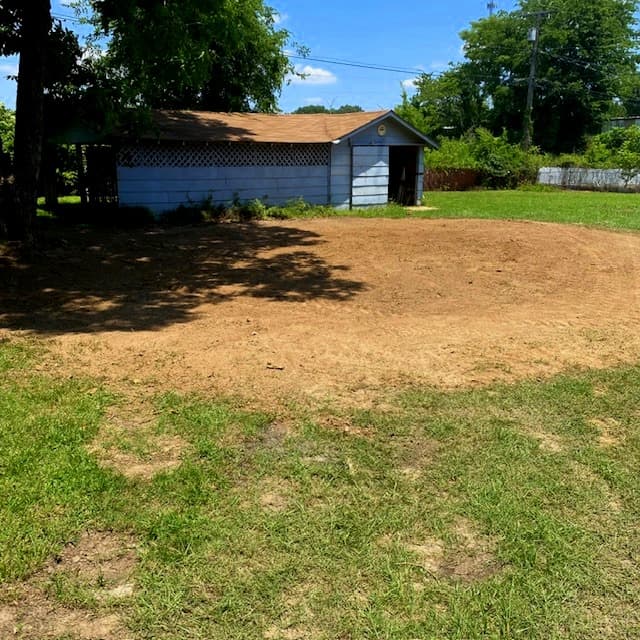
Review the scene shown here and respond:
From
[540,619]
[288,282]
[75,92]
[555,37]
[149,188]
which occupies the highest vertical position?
[555,37]

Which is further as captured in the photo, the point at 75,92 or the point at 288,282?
the point at 75,92

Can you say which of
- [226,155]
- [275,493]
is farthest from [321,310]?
[226,155]

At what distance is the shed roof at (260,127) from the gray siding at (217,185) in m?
0.86

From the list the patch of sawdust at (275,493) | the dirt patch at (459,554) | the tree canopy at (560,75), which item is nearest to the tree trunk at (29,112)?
the patch of sawdust at (275,493)

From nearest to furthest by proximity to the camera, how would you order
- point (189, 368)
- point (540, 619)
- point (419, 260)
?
1. point (540, 619)
2. point (189, 368)
3. point (419, 260)

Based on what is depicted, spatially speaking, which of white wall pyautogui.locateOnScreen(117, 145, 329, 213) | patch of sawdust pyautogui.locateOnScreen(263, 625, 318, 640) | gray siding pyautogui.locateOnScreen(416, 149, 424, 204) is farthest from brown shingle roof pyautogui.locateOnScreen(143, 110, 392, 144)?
patch of sawdust pyautogui.locateOnScreen(263, 625, 318, 640)

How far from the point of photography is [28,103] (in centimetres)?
1014

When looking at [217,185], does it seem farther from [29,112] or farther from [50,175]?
[29,112]

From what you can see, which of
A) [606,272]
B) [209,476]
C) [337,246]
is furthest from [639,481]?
[337,246]

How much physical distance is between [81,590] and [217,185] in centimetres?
1571

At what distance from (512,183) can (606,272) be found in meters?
26.0

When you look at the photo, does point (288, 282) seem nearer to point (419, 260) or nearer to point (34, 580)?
point (419, 260)

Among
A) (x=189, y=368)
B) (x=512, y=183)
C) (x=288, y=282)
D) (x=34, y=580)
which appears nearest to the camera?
(x=34, y=580)

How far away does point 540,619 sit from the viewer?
7.98 feet
